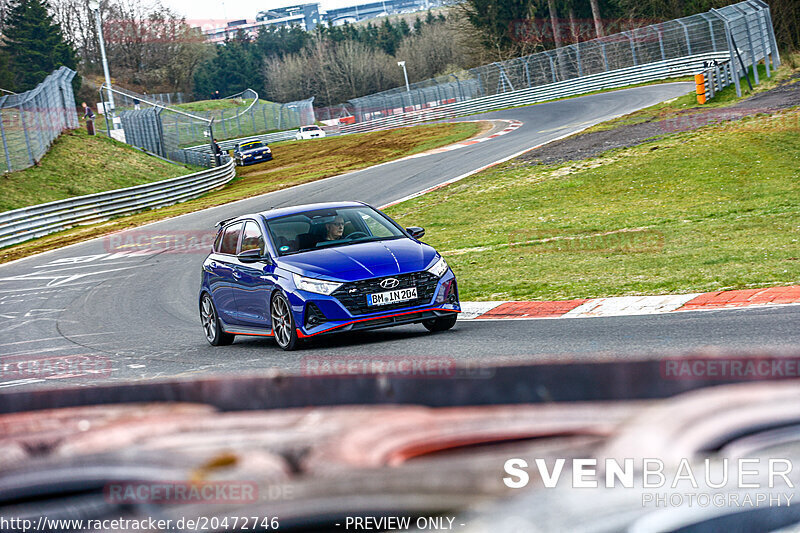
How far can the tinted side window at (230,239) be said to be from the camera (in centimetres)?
1162

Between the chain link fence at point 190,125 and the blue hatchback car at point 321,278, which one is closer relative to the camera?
the blue hatchback car at point 321,278

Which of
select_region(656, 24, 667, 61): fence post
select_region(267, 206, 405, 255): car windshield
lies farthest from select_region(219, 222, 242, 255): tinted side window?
select_region(656, 24, 667, 61): fence post

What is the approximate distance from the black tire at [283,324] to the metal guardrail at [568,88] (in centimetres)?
4175

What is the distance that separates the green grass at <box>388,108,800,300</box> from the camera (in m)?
12.4

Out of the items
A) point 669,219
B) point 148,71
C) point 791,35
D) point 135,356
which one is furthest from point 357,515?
point 148,71

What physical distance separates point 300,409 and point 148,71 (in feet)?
428

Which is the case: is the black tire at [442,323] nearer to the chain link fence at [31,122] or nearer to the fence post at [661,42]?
the chain link fence at [31,122]

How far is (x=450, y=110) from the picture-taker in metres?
63.9

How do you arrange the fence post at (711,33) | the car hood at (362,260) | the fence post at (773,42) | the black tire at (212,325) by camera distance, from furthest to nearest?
the fence post at (711,33) → the fence post at (773,42) → the black tire at (212,325) → the car hood at (362,260)

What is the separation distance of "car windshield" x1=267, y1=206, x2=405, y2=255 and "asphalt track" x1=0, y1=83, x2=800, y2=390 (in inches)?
44.6

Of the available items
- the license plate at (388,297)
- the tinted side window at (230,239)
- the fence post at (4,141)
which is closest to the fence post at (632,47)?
the fence post at (4,141)

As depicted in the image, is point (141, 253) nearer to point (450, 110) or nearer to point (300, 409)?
point (300, 409)

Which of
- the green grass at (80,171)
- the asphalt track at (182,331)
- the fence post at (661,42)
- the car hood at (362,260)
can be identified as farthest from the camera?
the fence post at (661,42)

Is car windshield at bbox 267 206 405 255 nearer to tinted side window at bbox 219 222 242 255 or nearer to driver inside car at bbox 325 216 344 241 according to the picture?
driver inside car at bbox 325 216 344 241
